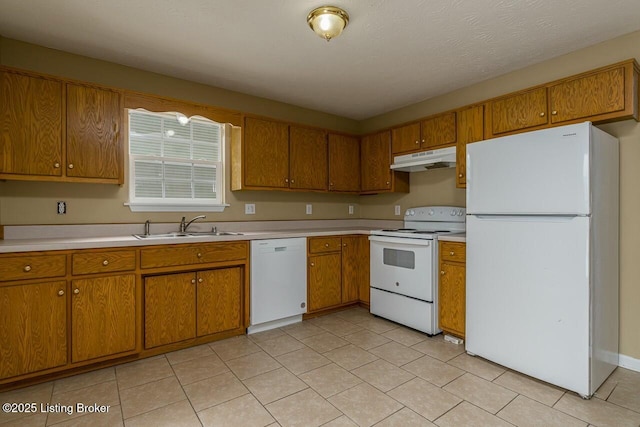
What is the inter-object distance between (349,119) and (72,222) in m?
3.42

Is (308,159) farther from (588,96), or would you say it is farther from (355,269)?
(588,96)

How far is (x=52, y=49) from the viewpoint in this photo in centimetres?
261

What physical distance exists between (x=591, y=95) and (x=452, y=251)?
5.00 feet

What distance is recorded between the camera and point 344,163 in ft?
13.8

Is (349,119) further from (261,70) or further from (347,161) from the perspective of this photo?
(261,70)

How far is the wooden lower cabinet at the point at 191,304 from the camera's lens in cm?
259

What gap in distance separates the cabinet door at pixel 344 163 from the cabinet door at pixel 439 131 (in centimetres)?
102

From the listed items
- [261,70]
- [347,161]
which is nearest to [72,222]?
[261,70]

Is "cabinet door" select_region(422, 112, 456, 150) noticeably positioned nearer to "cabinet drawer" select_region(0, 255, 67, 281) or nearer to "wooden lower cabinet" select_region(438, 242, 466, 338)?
"wooden lower cabinet" select_region(438, 242, 466, 338)

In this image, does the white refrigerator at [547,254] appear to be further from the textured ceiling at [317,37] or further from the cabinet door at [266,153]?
the cabinet door at [266,153]

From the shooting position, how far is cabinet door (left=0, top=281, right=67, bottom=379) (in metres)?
2.05

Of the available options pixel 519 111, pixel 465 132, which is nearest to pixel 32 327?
pixel 465 132

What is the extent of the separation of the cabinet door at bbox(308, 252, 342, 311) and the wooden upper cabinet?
7.77ft

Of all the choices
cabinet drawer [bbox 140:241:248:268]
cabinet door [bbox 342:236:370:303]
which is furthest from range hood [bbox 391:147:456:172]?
cabinet drawer [bbox 140:241:248:268]
